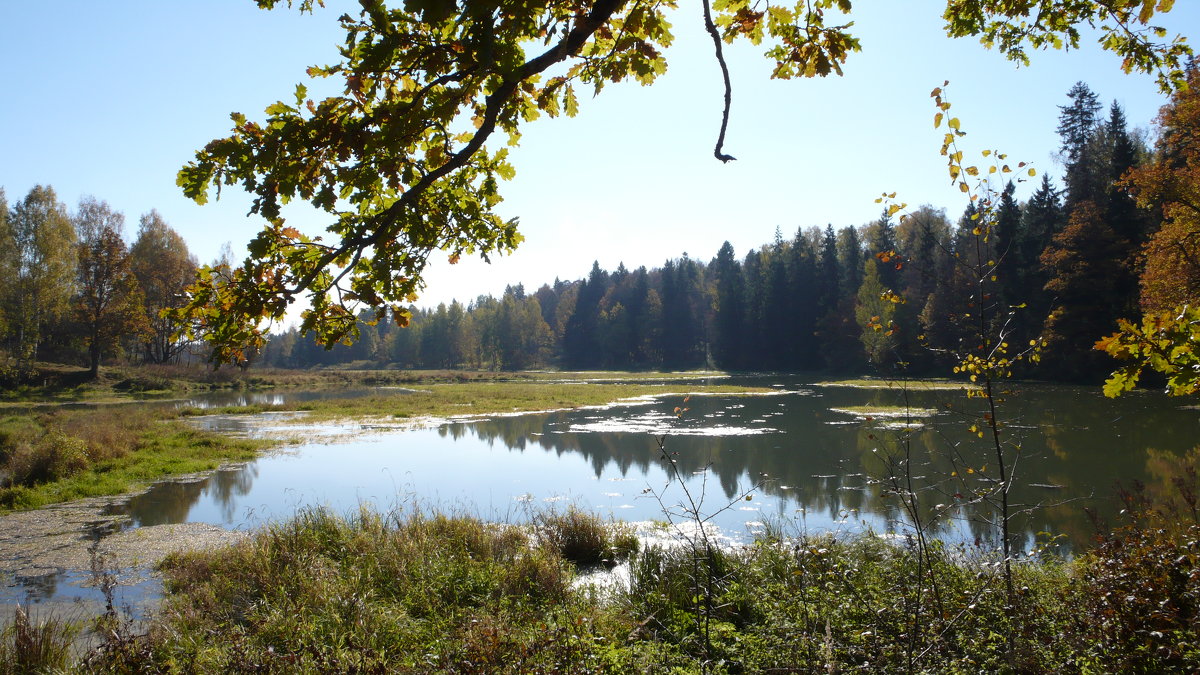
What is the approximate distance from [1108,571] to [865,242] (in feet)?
238

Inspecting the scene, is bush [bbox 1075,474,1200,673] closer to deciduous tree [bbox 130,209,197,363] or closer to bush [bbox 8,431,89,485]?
bush [bbox 8,431,89,485]

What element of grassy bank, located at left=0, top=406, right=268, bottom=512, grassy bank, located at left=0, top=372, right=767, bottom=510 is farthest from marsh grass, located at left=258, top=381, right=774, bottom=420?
grassy bank, located at left=0, top=406, right=268, bottom=512

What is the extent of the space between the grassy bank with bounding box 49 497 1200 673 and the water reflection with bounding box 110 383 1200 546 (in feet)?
4.46

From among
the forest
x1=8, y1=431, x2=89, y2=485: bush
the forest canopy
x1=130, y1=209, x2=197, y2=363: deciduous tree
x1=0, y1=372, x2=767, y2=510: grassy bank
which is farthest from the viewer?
x1=130, y1=209, x2=197, y2=363: deciduous tree

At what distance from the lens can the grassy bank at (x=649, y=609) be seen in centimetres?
365

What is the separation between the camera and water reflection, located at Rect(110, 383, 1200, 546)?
1074 centimetres

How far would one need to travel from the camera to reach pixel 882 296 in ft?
13.3

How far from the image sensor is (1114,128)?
124ft

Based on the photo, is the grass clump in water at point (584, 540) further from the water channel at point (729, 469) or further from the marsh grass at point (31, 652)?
the marsh grass at point (31, 652)

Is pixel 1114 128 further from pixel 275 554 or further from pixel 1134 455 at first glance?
pixel 275 554

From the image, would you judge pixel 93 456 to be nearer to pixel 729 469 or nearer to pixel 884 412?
pixel 729 469

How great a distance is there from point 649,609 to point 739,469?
9.73 m

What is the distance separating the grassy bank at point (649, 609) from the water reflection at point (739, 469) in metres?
1.36

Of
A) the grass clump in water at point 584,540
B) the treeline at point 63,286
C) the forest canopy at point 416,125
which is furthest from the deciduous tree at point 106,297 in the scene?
the forest canopy at point 416,125
